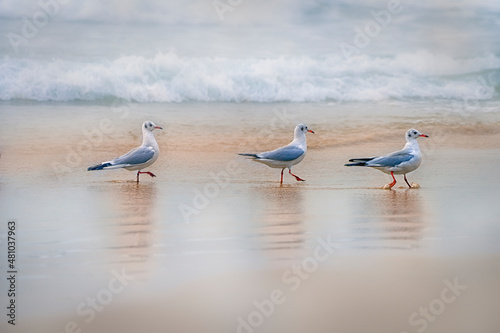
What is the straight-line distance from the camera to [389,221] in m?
3.87

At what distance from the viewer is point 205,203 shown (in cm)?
428

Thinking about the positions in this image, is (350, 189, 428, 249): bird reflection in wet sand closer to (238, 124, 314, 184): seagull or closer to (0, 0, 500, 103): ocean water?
(238, 124, 314, 184): seagull

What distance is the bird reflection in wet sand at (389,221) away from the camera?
3531mm

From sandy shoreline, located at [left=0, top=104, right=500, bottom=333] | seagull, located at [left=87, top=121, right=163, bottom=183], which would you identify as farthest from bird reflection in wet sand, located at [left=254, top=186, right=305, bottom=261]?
seagull, located at [left=87, top=121, right=163, bottom=183]

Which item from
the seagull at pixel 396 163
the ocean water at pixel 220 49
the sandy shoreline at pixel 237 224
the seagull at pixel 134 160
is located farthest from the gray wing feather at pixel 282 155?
the ocean water at pixel 220 49

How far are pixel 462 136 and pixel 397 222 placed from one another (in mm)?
2554

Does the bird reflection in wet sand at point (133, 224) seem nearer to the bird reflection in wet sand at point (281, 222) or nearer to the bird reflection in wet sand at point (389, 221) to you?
the bird reflection in wet sand at point (281, 222)

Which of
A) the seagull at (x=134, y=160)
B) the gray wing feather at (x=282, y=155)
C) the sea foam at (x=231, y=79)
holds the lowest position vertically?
the seagull at (x=134, y=160)

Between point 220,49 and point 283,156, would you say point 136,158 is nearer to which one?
point 283,156

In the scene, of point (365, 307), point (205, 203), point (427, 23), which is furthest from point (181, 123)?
point (365, 307)

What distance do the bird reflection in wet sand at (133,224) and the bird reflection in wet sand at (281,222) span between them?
524 millimetres

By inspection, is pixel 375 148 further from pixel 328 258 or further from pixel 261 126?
pixel 328 258

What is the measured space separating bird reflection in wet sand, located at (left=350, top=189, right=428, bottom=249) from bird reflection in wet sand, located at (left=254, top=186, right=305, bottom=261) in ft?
0.89

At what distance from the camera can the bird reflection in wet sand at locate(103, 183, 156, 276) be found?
3294 millimetres
